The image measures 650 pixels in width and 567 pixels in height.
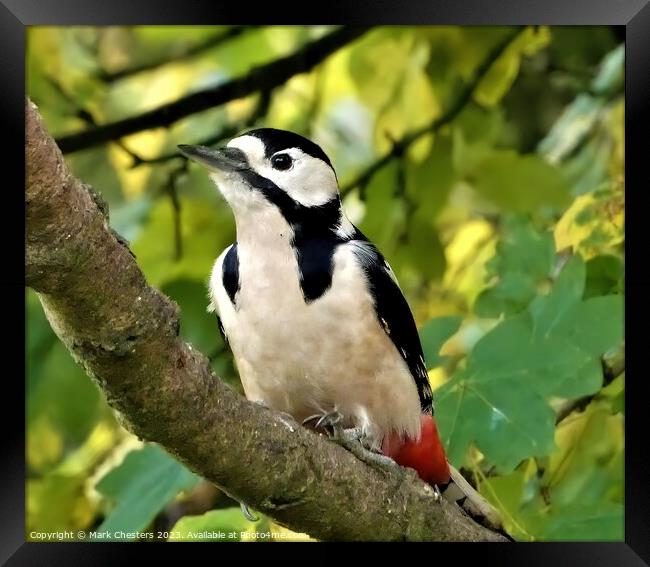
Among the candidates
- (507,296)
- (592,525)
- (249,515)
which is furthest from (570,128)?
(249,515)

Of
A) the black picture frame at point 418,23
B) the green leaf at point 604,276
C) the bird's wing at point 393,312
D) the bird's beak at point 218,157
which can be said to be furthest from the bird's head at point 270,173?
the green leaf at point 604,276

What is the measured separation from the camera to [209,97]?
2.54m

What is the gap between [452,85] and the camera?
2576mm

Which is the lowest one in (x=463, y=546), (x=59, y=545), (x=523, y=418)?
(x=463, y=546)

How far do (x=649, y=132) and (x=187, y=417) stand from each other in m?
1.30

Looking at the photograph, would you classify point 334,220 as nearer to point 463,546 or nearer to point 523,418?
point 523,418

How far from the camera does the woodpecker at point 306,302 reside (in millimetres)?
2092

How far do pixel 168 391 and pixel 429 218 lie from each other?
4.09ft

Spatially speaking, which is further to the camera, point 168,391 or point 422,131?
point 422,131

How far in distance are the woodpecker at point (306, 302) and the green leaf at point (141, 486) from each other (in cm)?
25

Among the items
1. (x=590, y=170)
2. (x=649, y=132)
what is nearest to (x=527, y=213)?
(x=590, y=170)

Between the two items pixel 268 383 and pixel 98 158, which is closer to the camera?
A: pixel 268 383

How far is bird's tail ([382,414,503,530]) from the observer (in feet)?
7.55

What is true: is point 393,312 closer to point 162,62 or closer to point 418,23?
point 418,23
